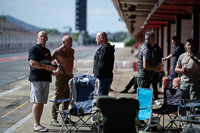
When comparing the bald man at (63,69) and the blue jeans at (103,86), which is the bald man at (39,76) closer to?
the bald man at (63,69)

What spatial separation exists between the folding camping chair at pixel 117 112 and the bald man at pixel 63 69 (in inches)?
115

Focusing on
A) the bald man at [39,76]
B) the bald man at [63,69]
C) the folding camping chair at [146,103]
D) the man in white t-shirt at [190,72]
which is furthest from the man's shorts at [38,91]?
the man in white t-shirt at [190,72]

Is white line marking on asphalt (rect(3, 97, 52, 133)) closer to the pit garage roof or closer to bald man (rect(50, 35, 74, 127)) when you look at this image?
bald man (rect(50, 35, 74, 127))

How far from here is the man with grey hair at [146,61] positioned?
8203 mm

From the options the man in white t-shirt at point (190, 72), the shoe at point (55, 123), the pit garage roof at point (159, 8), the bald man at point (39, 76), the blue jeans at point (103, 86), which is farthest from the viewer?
the pit garage roof at point (159, 8)

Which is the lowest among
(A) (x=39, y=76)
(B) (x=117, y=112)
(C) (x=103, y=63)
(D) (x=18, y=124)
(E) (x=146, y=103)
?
(D) (x=18, y=124)

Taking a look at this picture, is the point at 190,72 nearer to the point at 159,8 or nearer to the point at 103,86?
the point at 103,86

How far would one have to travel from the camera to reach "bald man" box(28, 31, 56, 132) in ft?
26.2

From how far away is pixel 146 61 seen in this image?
323 inches

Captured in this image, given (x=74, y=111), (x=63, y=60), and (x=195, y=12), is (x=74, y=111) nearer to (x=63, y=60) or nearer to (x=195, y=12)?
(x=63, y=60)

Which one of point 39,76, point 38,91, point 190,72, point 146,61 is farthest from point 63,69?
point 190,72

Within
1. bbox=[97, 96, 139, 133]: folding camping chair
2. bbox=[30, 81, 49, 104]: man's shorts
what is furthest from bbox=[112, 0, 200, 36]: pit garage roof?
bbox=[97, 96, 139, 133]: folding camping chair

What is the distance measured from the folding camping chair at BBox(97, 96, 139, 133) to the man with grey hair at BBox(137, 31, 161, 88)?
2.45 metres

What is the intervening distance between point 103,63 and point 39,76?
1232 millimetres
